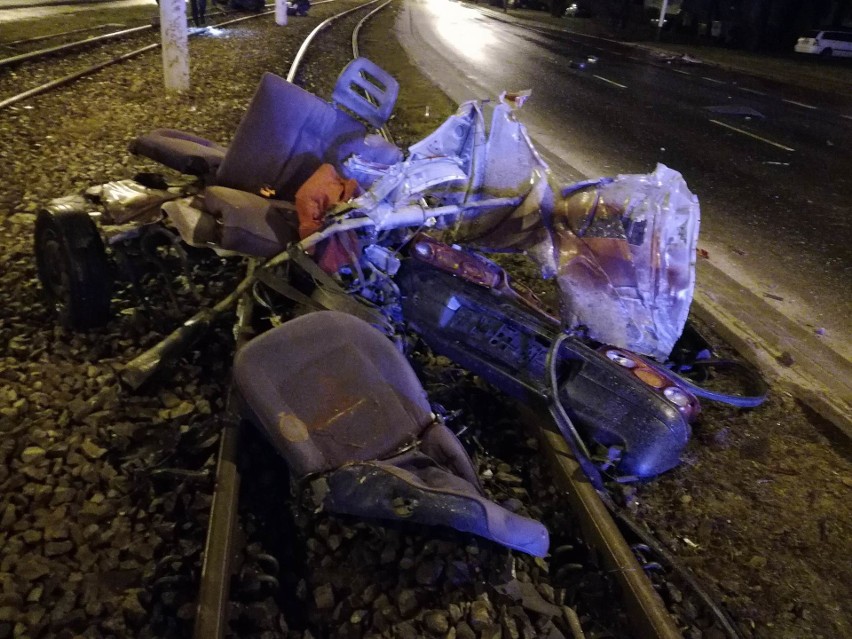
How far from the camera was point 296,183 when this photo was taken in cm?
419

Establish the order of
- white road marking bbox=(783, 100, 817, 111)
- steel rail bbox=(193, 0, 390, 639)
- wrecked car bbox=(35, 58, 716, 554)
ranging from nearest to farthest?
1. steel rail bbox=(193, 0, 390, 639)
2. wrecked car bbox=(35, 58, 716, 554)
3. white road marking bbox=(783, 100, 817, 111)

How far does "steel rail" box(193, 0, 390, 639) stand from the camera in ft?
7.20

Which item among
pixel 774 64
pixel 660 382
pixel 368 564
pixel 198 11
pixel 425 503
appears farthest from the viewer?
pixel 774 64

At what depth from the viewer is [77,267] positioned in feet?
12.3

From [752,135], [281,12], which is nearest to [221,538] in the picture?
[752,135]

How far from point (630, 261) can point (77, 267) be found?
10.8 ft

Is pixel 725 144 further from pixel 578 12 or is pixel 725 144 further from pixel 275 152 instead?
pixel 578 12

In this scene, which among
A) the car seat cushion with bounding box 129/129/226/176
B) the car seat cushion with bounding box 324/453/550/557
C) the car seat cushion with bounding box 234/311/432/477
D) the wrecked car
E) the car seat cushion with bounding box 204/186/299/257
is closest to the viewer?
the car seat cushion with bounding box 324/453/550/557

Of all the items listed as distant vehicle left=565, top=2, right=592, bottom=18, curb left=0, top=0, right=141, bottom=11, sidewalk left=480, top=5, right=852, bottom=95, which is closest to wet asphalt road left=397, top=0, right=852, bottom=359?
sidewalk left=480, top=5, right=852, bottom=95

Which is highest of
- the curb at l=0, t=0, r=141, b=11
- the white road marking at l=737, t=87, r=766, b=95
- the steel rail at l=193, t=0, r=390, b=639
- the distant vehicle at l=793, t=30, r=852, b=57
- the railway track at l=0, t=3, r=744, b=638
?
the distant vehicle at l=793, t=30, r=852, b=57

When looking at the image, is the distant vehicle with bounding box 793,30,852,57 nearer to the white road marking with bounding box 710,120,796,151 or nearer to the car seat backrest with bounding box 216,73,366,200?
the white road marking with bounding box 710,120,796,151

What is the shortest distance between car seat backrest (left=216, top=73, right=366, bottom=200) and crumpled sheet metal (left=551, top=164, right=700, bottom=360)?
1.64m

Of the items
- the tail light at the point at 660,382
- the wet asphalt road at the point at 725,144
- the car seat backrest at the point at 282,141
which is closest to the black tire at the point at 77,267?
the car seat backrest at the point at 282,141

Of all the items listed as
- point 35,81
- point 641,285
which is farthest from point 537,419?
point 35,81
